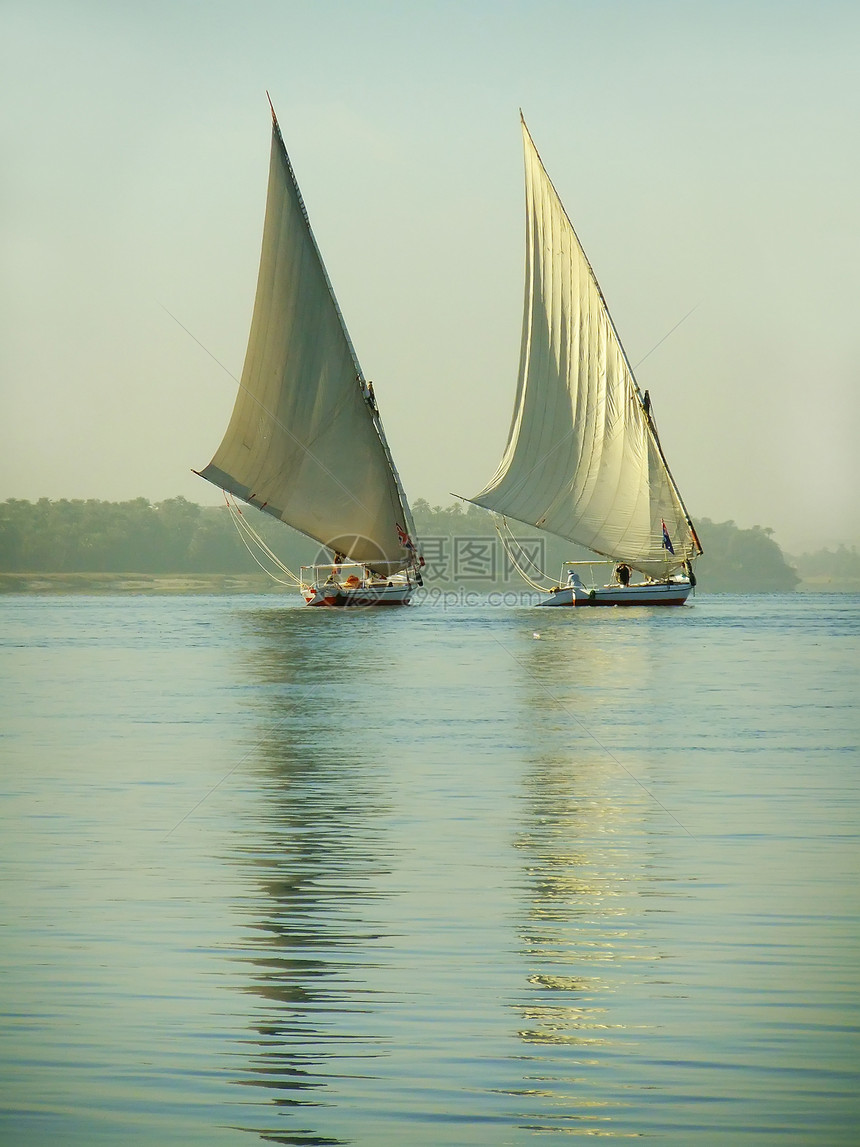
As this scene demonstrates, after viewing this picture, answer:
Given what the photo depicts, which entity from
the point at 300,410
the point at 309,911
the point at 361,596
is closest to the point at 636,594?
the point at 361,596

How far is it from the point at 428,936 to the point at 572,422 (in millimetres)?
56454

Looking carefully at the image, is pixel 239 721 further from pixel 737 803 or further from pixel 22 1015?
pixel 22 1015

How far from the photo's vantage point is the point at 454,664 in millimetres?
39250

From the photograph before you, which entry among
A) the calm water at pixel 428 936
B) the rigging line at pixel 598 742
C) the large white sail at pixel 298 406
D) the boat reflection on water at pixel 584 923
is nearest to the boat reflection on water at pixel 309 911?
the calm water at pixel 428 936

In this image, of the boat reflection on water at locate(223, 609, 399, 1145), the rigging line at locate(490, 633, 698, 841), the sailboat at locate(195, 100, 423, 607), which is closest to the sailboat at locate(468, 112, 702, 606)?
the sailboat at locate(195, 100, 423, 607)

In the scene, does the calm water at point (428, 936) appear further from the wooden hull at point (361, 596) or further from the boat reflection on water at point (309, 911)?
the wooden hull at point (361, 596)

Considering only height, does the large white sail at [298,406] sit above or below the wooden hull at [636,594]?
above

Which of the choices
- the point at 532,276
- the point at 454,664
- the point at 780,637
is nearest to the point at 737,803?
the point at 454,664

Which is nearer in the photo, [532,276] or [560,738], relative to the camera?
[560,738]

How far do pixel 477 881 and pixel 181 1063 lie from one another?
4078 millimetres

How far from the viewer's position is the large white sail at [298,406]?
59438mm

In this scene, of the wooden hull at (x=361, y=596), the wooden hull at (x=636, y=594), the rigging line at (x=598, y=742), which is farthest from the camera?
the wooden hull at (x=636, y=594)

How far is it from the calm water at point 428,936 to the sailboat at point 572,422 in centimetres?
4192

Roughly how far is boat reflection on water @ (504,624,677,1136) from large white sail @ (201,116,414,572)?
40175mm
